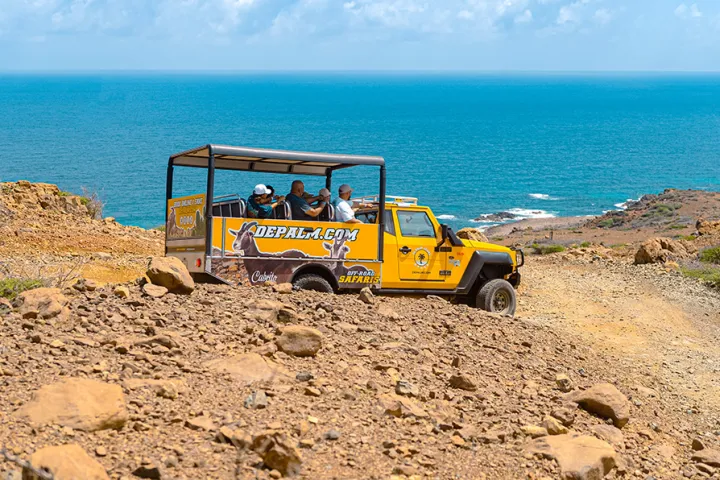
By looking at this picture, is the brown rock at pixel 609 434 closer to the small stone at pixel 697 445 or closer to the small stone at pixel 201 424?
the small stone at pixel 697 445

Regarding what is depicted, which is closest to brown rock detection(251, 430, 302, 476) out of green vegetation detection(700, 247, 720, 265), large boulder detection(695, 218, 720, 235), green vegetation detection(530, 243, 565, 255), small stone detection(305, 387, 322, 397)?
small stone detection(305, 387, 322, 397)

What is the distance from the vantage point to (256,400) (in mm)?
7660

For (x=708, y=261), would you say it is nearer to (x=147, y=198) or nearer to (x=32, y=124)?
(x=147, y=198)

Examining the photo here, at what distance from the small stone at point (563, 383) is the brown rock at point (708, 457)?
1481 millimetres

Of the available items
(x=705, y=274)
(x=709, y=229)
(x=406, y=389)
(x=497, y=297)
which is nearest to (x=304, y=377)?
(x=406, y=389)

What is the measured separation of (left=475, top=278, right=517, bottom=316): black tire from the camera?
15.9 metres

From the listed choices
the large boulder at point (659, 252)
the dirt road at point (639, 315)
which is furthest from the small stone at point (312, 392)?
the large boulder at point (659, 252)

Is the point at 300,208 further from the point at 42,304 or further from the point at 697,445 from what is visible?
the point at 697,445

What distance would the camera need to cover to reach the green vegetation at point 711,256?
25469 millimetres

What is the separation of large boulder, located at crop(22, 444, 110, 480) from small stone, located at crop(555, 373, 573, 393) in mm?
5706

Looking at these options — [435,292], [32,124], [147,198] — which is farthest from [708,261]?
[32,124]

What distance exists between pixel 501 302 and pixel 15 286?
28.1 feet

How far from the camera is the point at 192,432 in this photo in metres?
7.01

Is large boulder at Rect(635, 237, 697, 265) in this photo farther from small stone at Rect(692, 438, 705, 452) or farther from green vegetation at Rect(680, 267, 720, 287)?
small stone at Rect(692, 438, 705, 452)
